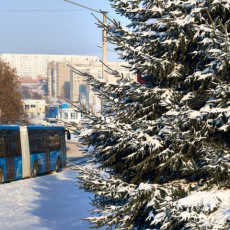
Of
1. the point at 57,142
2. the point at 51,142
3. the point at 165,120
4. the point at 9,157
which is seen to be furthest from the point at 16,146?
the point at 165,120

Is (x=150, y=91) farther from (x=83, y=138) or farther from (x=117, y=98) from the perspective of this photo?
(x=83, y=138)

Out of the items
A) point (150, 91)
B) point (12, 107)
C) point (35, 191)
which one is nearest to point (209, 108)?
point (150, 91)

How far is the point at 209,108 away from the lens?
4898 millimetres

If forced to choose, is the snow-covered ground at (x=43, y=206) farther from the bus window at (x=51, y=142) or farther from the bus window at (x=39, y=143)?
the bus window at (x=51, y=142)

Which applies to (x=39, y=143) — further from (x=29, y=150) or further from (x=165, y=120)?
(x=165, y=120)

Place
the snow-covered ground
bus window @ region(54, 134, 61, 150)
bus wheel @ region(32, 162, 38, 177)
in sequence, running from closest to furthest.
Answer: the snow-covered ground
bus wheel @ region(32, 162, 38, 177)
bus window @ region(54, 134, 61, 150)

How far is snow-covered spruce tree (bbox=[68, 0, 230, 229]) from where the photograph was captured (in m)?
4.87

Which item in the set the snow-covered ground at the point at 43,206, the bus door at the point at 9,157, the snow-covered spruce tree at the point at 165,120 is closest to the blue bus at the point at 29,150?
the bus door at the point at 9,157

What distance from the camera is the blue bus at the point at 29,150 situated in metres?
18.1

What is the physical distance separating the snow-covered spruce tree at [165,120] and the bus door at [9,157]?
12759mm

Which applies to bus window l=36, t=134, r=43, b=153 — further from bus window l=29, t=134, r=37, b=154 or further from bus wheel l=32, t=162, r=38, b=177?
bus wheel l=32, t=162, r=38, b=177

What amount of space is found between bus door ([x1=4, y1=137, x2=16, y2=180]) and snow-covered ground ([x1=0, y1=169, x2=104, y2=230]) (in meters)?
0.97

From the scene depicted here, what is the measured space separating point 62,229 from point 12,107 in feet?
100

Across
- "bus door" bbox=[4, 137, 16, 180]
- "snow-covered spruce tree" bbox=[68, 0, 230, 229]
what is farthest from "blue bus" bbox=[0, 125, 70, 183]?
"snow-covered spruce tree" bbox=[68, 0, 230, 229]
